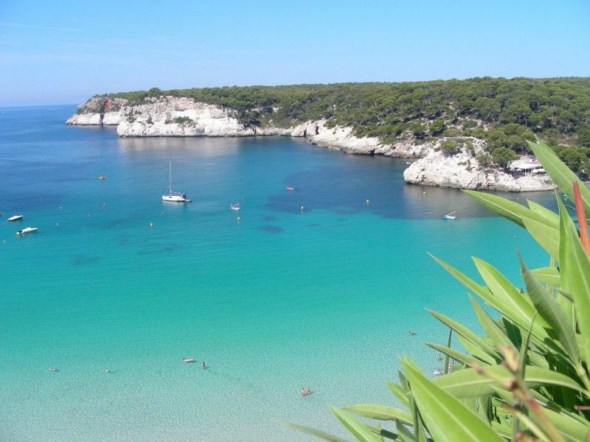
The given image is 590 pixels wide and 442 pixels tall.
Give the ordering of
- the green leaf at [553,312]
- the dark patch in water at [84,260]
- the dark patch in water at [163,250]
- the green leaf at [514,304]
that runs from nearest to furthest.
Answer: the green leaf at [553,312], the green leaf at [514,304], the dark patch in water at [84,260], the dark patch in water at [163,250]

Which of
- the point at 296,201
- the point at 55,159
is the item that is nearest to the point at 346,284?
the point at 296,201

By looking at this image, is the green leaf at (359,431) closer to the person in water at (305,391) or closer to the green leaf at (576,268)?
the green leaf at (576,268)

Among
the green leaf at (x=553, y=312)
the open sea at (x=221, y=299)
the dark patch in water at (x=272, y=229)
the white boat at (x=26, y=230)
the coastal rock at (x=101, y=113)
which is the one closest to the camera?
the green leaf at (x=553, y=312)

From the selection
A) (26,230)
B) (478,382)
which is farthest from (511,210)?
(26,230)

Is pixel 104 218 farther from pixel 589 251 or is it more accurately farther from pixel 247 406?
pixel 589 251

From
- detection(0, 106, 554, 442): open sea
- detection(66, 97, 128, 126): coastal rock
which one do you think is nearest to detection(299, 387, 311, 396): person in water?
detection(0, 106, 554, 442): open sea

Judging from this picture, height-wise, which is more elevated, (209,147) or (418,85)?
(418,85)

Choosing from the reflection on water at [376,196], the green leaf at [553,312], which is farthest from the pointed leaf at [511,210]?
the reflection on water at [376,196]
